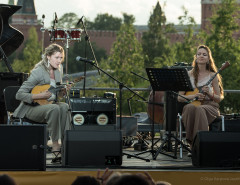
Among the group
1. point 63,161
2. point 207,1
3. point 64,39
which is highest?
point 207,1

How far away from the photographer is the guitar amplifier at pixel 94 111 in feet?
28.7

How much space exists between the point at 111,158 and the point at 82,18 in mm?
3497

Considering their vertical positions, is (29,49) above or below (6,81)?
above

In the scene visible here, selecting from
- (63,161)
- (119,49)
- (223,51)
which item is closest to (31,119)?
(63,161)

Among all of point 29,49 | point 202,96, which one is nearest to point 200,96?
point 202,96

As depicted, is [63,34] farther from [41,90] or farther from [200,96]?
[200,96]

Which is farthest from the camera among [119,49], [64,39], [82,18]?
[119,49]

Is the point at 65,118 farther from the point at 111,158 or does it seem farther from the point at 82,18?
the point at 82,18

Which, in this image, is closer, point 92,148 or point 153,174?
point 153,174

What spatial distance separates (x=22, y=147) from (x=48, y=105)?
1.21 meters

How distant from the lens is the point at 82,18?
958 centimetres

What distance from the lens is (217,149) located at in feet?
21.9

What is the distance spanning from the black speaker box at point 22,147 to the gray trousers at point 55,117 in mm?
969

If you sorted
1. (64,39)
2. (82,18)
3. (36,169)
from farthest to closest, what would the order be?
(64,39) → (82,18) → (36,169)
